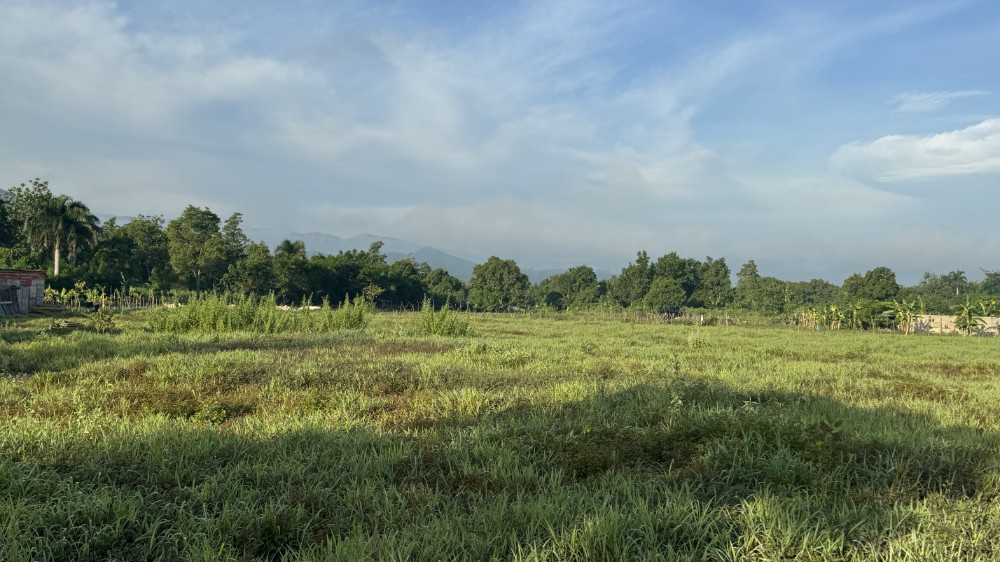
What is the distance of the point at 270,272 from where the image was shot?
175 ft

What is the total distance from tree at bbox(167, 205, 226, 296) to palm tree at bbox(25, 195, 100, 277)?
25.6 feet

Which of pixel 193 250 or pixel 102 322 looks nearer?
pixel 102 322

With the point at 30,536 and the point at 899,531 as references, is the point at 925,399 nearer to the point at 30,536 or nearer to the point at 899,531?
the point at 899,531

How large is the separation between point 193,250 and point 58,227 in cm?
1048

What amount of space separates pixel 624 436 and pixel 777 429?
137 centimetres

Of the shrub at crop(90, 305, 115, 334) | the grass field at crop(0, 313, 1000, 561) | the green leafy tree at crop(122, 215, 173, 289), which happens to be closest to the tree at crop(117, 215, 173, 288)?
the green leafy tree at crop(122, 215, 173, 289)

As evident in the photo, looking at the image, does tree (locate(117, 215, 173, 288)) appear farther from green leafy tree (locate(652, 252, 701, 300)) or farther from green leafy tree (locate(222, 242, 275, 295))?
green leafy tree (locate(652, 252, 701, 300))

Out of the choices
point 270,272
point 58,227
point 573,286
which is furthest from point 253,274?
point 573,286

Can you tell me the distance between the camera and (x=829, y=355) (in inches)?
620

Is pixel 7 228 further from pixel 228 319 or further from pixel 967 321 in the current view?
pixel 967 321

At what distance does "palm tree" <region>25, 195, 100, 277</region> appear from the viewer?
1705 inches

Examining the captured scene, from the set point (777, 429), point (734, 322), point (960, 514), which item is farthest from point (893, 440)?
point (734, 322)

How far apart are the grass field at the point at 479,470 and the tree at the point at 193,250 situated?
48.9 metres

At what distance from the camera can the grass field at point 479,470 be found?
10.2 feet
